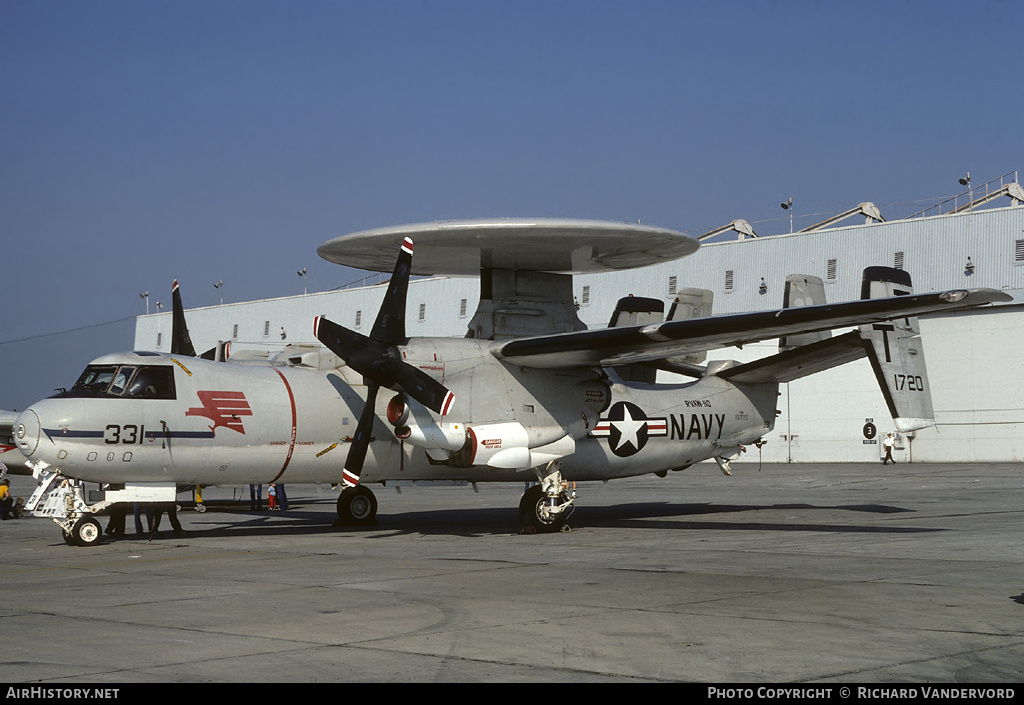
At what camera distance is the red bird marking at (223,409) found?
60.2ft

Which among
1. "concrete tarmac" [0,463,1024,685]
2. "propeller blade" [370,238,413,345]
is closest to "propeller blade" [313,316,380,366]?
"propeller blade" [370,238,413,345]

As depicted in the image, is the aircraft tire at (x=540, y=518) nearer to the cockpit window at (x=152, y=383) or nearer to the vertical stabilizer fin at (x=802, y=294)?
the cockpit window at (x=152, y=383)

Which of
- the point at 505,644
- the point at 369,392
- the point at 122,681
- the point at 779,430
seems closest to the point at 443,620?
the point at 505,644

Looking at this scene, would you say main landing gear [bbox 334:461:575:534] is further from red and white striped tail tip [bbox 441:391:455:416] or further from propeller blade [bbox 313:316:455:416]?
red and white striped tail tip [bbox 441:391:455:416]

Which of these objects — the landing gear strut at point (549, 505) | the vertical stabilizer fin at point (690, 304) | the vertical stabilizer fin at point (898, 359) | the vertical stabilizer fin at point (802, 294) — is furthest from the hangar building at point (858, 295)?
the landing gear strut at point (549, 505)

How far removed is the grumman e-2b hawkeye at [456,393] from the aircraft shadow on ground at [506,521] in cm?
126

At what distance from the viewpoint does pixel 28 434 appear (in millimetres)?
17016

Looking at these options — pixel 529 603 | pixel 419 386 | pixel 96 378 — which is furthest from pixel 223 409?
pixel 529 603

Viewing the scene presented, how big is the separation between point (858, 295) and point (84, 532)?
45879 mm

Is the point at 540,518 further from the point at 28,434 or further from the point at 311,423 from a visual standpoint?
the point at 28,434

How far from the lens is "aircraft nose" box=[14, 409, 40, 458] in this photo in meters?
17.0

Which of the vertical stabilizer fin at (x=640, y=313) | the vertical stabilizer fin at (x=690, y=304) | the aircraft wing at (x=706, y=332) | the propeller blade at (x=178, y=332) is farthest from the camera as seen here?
the vertical stabilizer fin at (x=690, y=304)

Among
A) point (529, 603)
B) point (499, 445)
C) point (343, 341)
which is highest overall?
point (343, 341)
